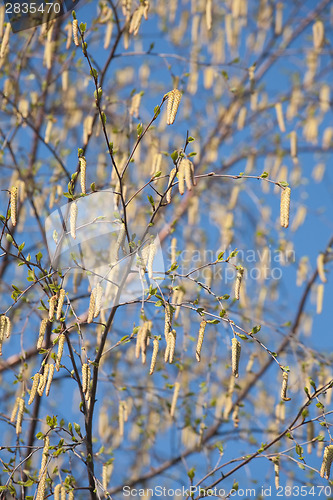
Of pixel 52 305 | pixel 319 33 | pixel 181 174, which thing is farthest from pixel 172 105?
pixel 319 33

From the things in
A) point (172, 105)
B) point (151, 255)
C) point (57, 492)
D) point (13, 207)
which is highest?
point (172, 105)

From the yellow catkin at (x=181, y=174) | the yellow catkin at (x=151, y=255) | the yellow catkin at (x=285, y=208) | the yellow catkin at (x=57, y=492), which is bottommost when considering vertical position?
the yellow catkin at (x=57, y=492)

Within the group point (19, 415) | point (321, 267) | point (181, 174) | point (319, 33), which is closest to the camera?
point (181, 174)

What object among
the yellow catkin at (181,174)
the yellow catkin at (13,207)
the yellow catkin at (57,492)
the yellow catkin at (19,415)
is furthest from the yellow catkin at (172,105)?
the yellow catkin at (57,492)

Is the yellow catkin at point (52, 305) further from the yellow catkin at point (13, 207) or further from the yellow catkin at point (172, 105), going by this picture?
the yellow catkin at point (172, 105)

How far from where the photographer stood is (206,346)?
4520 mm

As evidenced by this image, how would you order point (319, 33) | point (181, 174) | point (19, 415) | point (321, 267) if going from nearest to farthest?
point (181, 174), point (19, 415), point (321, 267), point (319, 33)

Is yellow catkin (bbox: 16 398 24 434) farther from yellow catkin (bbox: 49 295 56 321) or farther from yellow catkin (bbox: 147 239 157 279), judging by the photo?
yellow catkin (bbox: 147 239 157 279)

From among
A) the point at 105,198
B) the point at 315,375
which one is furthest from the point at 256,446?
the point at 105,198

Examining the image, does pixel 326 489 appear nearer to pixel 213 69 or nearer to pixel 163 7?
pixel 213 69

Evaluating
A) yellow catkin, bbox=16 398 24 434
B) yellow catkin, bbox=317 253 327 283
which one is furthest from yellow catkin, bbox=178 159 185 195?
yellow catkin, bbox=317 253 327 283

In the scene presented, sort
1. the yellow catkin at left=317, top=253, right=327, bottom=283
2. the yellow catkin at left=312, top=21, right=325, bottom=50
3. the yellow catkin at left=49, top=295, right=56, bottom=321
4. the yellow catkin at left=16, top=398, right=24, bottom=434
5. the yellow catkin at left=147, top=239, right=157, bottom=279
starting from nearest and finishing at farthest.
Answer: the yellow catkin at left=147, top=239, right=157, bottom=279
the yellow catkin at left=49, top=295, right=56, bottom=321
the yellow catkin at left=16, top=398, right=24, bottom=434
the yellow catkin at left=317, top=253, right=327, bottom=283
the yellow catkin at left=312, top=21, right=325, bottom=50

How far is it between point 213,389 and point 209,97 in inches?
102

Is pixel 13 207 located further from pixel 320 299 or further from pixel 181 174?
pixel 320 299
